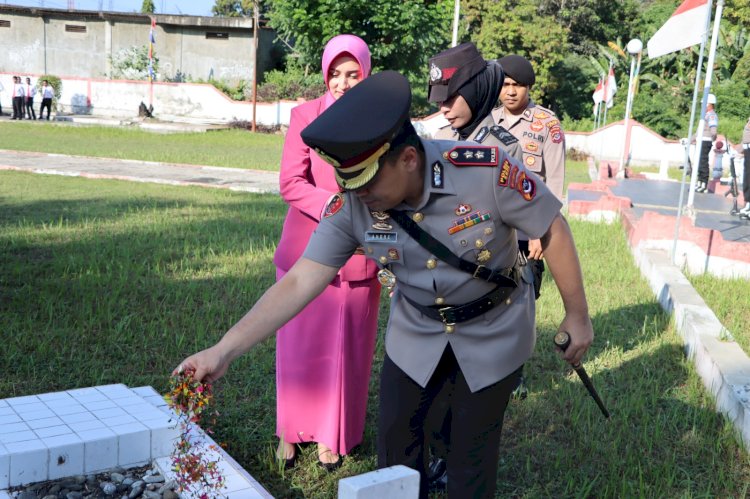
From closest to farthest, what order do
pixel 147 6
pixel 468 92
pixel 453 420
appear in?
pixel 453 420 < pixel 468 92 < pixel 147 6

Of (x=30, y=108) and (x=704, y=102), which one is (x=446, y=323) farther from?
(x=30, y=108)

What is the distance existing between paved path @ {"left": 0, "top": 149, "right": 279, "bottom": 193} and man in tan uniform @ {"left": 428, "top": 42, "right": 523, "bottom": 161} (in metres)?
9.53

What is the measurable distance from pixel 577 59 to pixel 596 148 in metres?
12.3

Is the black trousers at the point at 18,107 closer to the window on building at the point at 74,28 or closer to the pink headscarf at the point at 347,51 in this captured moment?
the window on building at the point at 74,28

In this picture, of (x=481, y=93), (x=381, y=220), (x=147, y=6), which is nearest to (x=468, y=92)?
(x=481, y=93)

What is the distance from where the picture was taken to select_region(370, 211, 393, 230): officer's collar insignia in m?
2.37

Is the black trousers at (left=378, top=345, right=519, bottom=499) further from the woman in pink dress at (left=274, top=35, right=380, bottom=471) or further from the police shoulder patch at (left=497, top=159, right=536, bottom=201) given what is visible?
the woman in pink dress at (left=274, top=35, right=380, bottom=471)

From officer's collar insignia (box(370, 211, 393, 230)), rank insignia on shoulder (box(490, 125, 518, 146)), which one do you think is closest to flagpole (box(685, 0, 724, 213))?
rank insignia on shoulder (box(490, 125, 518, 146))

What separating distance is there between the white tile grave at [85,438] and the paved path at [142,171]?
946cm

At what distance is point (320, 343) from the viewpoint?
12.2 feet

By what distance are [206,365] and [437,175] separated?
85 centimetres

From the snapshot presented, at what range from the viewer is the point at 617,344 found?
18.1 ft

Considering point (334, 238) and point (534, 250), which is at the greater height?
point (334, 238)

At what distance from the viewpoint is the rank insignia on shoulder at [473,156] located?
2.35m
